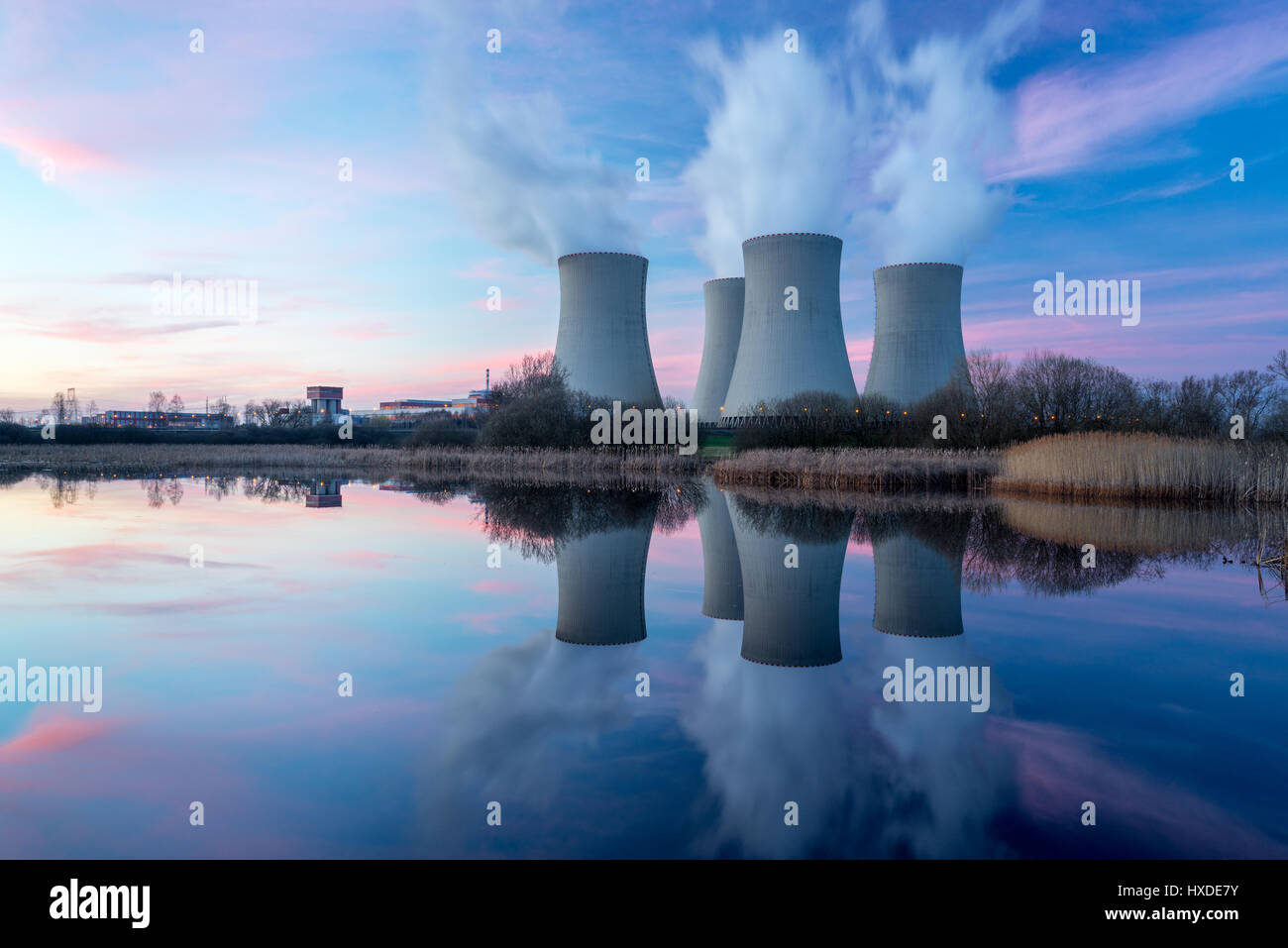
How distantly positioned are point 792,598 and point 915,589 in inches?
38.1

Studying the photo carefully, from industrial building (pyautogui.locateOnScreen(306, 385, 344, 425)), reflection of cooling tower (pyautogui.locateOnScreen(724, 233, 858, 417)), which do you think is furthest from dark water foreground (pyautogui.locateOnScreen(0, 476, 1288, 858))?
industrial building (pyautogui.locateOnScreen(306, 385, 344, 425))

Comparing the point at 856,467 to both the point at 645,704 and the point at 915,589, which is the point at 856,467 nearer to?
the point at 915,589

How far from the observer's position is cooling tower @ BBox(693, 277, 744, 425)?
2555 centimetres

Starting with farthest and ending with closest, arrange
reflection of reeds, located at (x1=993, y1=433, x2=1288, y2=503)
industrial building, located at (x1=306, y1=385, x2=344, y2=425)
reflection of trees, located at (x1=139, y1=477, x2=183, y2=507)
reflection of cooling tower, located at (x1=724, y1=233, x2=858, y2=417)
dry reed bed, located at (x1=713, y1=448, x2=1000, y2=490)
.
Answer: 1. industrial building, located at (x1=306, y1=385, x2=344, y2=425)
2. reflection of cooling tower, located at (x1=724, y1=233, x2=858, y2=417)
3. dry reed bed, located at (x1=713, y1=448, x2=1000, y2=490)
4. reflection of trees, located at (x1=139, y1=477, x2=183, y2=507)
5. reflection of reeds, located at (x1=993, y1=433, x2=1288, y2=503)

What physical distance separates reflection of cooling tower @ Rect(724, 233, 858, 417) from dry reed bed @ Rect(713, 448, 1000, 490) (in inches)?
94.6

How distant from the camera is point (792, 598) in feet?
18.0

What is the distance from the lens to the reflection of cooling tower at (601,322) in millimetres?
18172

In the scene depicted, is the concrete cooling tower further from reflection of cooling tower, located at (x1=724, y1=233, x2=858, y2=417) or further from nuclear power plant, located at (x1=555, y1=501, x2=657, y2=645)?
reflection of cooling tower, located at (x1=724, y1=233, x2=858, y2=417)

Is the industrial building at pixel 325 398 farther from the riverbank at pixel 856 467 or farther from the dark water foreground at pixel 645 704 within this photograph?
the dark water foreground at pixel 645 704

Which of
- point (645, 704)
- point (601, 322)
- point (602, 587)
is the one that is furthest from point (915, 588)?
point (601, 322)
